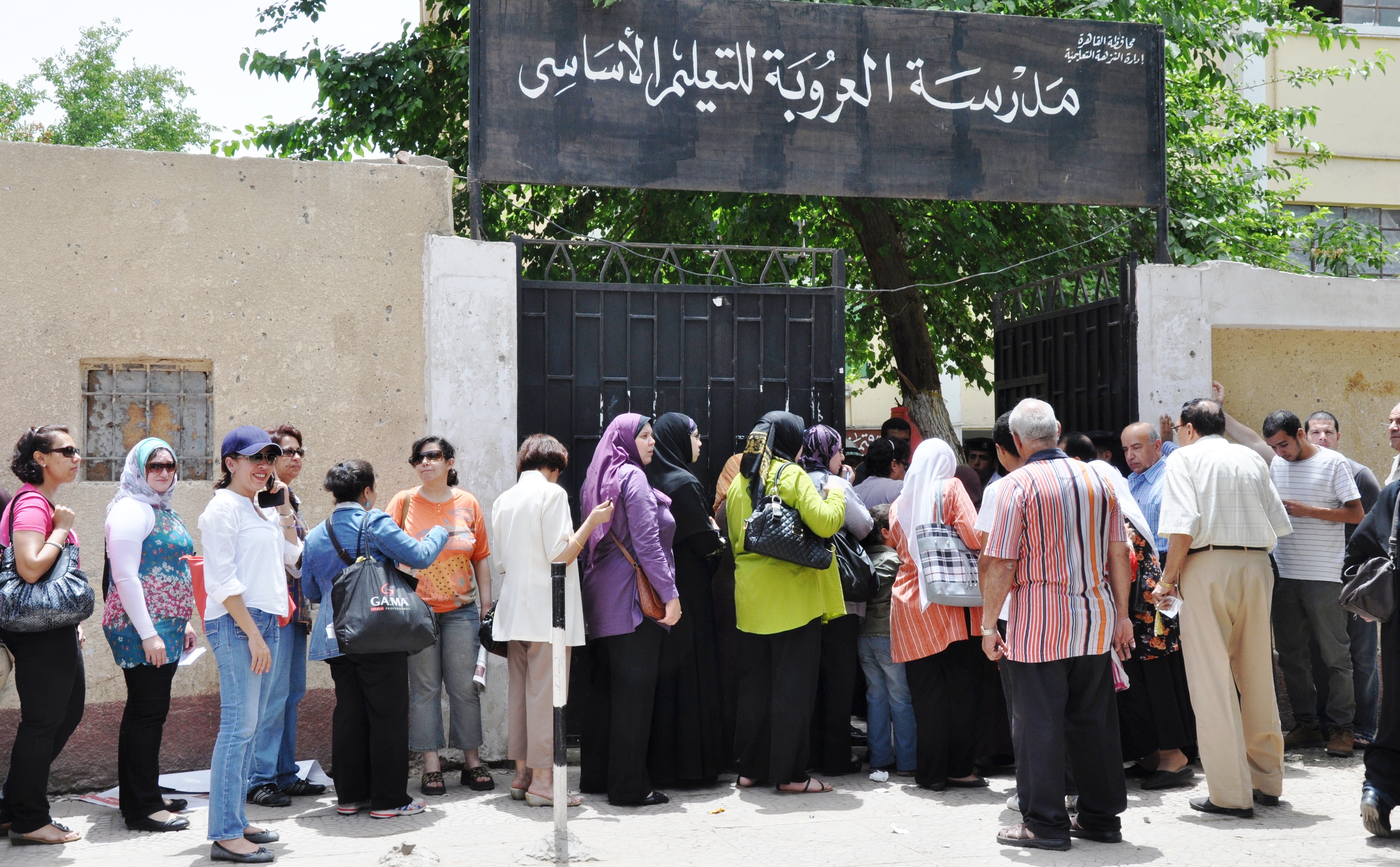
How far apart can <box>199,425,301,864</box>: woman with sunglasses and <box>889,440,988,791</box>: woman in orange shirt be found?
9.03 feet

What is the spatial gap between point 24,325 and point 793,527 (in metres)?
3.73

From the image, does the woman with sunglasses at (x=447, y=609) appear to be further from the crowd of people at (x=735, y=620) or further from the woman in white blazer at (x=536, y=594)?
the woman in white blazer at (x=536, y=594)

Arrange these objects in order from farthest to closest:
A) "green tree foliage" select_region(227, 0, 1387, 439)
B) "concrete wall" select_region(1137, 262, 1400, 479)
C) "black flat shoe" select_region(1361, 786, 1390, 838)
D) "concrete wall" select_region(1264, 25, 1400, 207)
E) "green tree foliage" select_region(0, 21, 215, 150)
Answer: "green tree foliage" select_region(0, 21, 215, 150) < "concrete wall" select_region(1264, 25, 1400, 207) < "green tree foliage" select_region(227, 0, 1387, 439) < "concrete wall" select_region(1137, 262, 1400, 479) < "black flat shoe" select_region(1361, 786, 1390, 838)

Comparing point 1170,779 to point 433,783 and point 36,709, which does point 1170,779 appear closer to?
point 433,783

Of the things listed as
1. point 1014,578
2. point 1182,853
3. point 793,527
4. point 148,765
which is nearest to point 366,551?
point 148,765

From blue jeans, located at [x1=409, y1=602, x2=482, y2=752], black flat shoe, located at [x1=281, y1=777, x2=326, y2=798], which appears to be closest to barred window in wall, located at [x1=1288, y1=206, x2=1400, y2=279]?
blue jeans, located at [x1=409, y1=602, x2=482, y2=752]

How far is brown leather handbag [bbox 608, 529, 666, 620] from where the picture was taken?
17.4 ft

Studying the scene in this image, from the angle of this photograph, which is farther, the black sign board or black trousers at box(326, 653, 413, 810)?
the black sign board

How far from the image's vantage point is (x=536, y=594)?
526 cm

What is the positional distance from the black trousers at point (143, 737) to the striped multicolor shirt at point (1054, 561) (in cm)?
344

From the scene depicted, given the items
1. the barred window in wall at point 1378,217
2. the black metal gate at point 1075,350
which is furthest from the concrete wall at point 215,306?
the barred window in wall at point 1378,217

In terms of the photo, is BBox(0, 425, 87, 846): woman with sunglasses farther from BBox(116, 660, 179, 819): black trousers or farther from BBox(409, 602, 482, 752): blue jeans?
BBox(409, 602, 482, 752): blue jeans

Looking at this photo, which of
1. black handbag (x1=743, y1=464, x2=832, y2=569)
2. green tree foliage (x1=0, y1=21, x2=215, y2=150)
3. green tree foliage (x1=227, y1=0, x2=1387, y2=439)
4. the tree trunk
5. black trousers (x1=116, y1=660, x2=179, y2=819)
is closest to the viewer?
black trousers (x1=116, y1=660, x2=179, y2=819)

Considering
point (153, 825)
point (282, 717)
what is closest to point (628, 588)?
point (282, 717)
